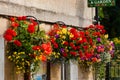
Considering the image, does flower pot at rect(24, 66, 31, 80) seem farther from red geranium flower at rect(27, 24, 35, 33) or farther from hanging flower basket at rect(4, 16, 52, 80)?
red geranium flower at rect(27, 24, 35, 33)

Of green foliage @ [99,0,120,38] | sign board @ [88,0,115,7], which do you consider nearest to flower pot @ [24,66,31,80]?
sign board @ [88,0,115,7]

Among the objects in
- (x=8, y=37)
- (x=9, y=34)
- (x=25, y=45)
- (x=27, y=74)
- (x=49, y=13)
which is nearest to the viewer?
(x=8, y=37)

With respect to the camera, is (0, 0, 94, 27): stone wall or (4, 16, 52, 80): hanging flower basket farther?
(0, 0, 94, 27): stone wall

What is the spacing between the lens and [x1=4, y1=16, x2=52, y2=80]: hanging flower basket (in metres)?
9.55

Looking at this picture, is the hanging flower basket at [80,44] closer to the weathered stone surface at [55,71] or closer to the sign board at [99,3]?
the weathered stone surface at [55,71]

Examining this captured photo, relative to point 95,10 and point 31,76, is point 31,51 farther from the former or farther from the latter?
point 95,10

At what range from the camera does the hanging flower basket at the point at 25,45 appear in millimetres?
9547

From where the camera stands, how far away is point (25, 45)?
31.4 feet

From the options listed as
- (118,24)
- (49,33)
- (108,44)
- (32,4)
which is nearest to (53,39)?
(49,33)

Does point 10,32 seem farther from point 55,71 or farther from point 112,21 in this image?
point 112,21

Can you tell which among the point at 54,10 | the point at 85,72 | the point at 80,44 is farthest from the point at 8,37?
the point at 85,72

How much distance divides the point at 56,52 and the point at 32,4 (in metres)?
1.36

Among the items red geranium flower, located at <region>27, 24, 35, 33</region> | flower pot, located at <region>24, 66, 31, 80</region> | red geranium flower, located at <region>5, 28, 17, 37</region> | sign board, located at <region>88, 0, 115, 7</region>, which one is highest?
sign board, located at <region>88, 0, 115, 7</region>

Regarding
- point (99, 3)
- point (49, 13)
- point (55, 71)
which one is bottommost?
point (55, 71)
